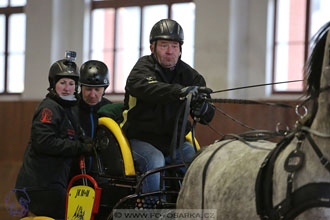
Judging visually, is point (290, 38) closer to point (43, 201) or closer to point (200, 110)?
point (43, 201)

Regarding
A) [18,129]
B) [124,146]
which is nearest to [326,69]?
[124,146]

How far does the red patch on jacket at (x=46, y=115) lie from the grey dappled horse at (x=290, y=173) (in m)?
1.95

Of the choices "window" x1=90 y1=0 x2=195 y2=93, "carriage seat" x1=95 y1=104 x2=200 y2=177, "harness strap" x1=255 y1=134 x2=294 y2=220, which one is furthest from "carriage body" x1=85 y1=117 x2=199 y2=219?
"window" x1=90 y1=0 x2=195 y2=93

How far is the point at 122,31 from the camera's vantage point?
384 inches

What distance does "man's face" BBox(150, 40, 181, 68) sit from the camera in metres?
3.87

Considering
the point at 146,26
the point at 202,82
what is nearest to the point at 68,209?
the point at 202,82

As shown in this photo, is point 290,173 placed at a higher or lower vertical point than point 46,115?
lower

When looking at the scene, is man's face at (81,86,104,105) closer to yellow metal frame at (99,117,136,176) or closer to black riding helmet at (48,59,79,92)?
black riding helmet at (48,59,79,92)

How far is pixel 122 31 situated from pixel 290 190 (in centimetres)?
762

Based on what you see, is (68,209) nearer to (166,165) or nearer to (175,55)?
(166,165)

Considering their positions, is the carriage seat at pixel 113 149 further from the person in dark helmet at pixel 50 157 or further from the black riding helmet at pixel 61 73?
the black riding helmet at pixel 61 73

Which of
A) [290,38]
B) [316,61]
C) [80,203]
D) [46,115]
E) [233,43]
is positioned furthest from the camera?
[290,38]

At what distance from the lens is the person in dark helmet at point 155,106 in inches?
147

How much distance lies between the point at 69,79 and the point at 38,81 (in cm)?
464
